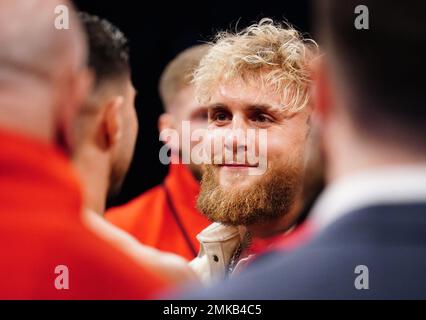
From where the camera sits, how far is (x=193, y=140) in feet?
5.09

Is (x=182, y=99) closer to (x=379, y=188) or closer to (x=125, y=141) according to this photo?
(x=125, y=141)

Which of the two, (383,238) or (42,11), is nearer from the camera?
(383,238)

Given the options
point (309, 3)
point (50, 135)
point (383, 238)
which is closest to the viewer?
point (383, 238)

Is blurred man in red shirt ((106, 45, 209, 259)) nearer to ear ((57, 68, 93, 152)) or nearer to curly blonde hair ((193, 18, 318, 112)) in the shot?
curly blonde hair ((193, 18, 318, 112))

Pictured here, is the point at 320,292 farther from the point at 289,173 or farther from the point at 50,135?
the point at 289,173

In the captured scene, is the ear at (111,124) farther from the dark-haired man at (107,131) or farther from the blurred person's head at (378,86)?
the blurred person's head at (378,86)

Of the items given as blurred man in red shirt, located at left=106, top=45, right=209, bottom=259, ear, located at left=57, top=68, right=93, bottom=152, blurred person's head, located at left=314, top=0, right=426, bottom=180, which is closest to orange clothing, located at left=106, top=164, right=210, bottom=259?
blurred man in red shirt, located at left=106, top=45, right=209, bottom=259

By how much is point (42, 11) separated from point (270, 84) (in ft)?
1.69

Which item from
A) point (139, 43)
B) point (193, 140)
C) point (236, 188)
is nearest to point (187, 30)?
point (139, 43)

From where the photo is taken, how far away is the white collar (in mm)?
635

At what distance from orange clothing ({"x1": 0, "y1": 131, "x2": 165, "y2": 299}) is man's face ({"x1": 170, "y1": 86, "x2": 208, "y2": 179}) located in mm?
508

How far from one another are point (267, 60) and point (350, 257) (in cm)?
93

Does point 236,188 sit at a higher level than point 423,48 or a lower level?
higher

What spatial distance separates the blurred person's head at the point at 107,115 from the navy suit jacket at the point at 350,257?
820 millimetres
